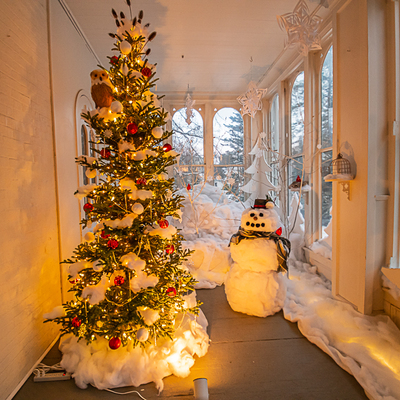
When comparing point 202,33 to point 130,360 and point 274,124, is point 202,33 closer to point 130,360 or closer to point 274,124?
point 274,124

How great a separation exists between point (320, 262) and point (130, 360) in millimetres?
2543

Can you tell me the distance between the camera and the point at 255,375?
1829mm

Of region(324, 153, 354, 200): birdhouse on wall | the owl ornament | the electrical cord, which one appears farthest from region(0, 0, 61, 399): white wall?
region(324, 153, 354, 200): birdhouse on wall

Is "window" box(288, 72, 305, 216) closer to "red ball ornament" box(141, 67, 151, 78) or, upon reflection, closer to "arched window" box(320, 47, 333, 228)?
"arched window" box(320, 47, 333, 228)

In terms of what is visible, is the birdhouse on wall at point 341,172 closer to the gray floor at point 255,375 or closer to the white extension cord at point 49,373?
the gray floor at point 255,375

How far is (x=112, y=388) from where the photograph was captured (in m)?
1.75

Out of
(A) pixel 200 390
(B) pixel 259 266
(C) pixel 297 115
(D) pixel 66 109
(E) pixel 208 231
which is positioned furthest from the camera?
(E) pixel 208 231

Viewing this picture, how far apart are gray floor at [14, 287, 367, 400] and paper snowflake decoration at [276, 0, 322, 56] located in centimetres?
257

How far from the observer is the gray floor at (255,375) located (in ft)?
5.49

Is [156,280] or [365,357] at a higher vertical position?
[156,280]

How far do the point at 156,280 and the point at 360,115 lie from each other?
7.38ft

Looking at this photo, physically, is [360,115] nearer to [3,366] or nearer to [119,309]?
[119,309]

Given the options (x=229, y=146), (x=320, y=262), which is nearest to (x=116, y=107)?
(x=320, y=262)

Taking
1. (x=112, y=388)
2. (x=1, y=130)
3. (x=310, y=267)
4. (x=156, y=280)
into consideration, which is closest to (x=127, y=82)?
(x=1, y=130)
